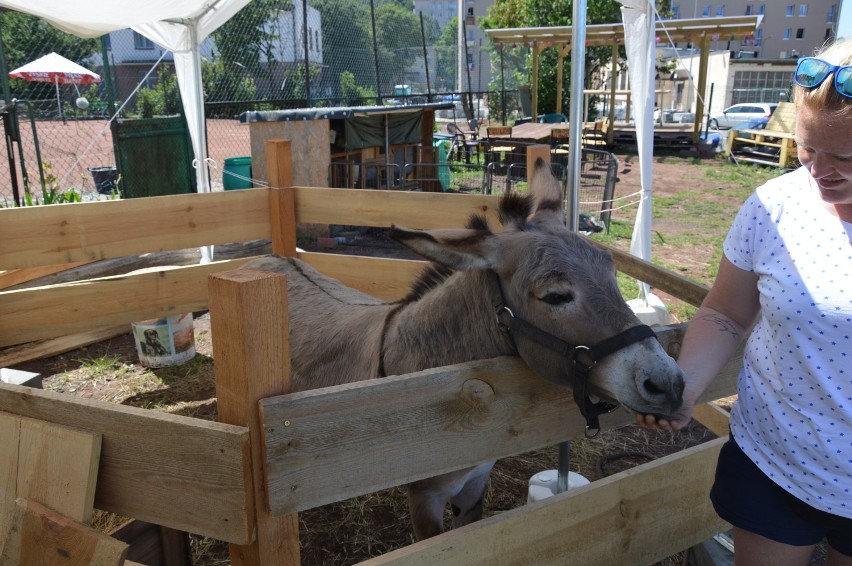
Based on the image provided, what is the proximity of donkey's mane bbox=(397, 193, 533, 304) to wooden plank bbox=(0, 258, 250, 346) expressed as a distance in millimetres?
2369

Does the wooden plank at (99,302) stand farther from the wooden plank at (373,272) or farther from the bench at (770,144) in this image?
the bench at (770,144)

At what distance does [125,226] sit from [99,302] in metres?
0.54

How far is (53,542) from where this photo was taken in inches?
63.1

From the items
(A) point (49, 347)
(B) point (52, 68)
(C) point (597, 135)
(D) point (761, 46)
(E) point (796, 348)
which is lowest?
(A) point (49, 347)

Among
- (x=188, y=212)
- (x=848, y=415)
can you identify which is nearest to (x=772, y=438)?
(x=848, y=415)

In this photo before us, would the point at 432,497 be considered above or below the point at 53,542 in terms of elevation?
below

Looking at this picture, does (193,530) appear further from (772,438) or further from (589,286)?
(772,438)

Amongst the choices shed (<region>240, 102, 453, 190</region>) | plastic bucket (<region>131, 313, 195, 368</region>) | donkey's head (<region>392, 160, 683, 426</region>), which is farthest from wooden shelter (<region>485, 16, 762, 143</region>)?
donkey's head (<region>392, 160, 683, 426</region>)

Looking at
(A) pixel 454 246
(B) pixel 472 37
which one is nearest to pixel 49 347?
(A) pixel 454 246

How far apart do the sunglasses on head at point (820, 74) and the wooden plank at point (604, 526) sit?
51.3 inches

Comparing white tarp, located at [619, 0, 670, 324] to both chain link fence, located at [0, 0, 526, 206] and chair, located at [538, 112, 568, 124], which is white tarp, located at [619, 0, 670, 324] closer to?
chain link fence, located at [0, 0, 526, 206]

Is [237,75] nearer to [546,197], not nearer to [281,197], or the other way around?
[281,197]

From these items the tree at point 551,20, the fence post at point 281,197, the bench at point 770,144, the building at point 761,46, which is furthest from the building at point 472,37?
the fence post at point 281,197

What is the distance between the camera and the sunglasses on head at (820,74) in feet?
4.76
